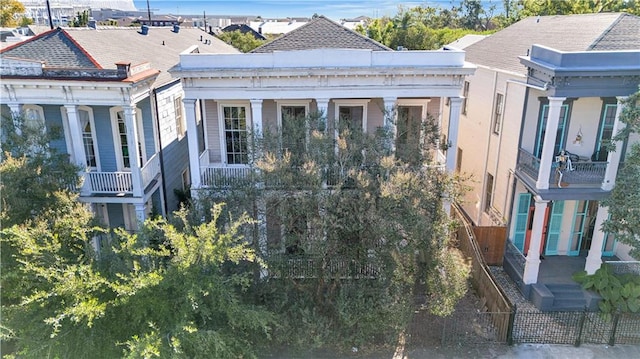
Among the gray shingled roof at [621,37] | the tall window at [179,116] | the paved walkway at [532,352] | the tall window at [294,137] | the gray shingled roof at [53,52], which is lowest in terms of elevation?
the paved walkway at [532,352]

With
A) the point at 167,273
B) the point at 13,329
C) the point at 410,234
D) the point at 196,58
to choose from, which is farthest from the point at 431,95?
the point at 13,329

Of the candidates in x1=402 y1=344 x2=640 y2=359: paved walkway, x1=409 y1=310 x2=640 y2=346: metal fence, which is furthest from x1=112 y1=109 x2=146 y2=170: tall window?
x1=402 y1=344 x2=640 y2=359: paved walkway

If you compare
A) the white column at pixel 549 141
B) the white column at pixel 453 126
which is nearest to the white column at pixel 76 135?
the white column at pixel 453 126

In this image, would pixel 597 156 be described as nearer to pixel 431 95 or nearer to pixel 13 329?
pixel 431 95

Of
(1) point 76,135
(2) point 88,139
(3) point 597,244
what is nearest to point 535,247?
(3) point 597,244

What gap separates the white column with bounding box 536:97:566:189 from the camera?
12906 mm

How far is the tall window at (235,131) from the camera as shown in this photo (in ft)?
49.8

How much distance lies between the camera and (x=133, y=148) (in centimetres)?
1392

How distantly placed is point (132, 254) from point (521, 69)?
13.8 meters

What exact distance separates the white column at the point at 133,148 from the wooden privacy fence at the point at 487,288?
11.3 metres

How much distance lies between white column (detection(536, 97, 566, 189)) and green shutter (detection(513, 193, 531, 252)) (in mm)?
2339

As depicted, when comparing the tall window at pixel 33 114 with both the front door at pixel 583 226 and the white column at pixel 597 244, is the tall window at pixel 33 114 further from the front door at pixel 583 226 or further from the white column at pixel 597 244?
the front door at pixel 583 226

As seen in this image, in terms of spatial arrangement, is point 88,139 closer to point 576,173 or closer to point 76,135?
point 76,135

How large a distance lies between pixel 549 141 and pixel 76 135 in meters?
14.8
